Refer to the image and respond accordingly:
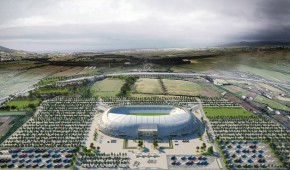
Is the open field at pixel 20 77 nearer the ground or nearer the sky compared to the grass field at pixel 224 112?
nearer the sky

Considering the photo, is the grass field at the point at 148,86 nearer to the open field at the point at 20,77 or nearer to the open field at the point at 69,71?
the open field at the point at 69,71

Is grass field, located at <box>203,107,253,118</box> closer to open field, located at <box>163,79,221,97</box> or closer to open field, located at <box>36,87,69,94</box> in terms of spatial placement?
open field, located at <box>163,79,221,97</box>

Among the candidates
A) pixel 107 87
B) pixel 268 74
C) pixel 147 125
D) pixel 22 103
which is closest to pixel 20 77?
pixel 107 87

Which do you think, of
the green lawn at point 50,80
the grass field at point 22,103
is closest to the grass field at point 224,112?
the grass field at point 22,103

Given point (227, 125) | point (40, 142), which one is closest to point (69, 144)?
point (40, 142)

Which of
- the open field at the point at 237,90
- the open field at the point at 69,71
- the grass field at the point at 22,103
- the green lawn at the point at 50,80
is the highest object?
the open field at the point at 69,71

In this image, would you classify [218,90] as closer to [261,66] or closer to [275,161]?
[275,161]

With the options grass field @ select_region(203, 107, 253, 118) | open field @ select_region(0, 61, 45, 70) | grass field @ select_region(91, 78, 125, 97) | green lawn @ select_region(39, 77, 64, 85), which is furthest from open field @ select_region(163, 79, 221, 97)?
open field @ select_region(0, 61, 45, 70)
